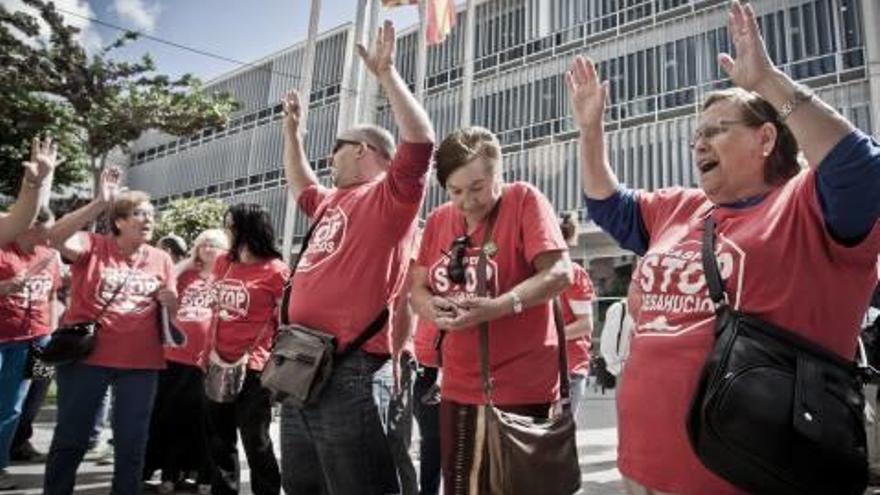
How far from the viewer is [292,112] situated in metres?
3.66

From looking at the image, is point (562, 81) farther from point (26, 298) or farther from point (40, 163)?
point (40, 163)

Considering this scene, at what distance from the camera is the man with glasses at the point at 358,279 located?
2.65 metres

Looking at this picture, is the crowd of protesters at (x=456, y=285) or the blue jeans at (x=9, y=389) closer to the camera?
the crowd of protesters at (x=456, y=285)

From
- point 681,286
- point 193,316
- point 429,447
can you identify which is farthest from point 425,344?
point 681,286

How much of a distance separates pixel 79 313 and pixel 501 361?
2845 millimetres

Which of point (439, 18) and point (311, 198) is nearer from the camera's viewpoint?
point (311, 198)

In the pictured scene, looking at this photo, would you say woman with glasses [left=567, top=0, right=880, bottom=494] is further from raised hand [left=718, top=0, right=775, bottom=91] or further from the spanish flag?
the spanish flag

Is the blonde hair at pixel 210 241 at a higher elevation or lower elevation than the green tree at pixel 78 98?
lower

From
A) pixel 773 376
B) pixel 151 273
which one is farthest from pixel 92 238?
pixel 773 376

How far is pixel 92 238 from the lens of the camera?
4.29 metres

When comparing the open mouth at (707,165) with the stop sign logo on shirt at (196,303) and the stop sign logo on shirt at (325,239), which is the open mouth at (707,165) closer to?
the stop sign logo on shirt at (325,239)

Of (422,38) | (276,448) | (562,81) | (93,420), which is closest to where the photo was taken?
(93,420)

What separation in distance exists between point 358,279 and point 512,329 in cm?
66

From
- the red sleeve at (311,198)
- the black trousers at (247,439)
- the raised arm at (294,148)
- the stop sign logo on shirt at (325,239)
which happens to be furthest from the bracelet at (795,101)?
the black trousers at (247,439)
